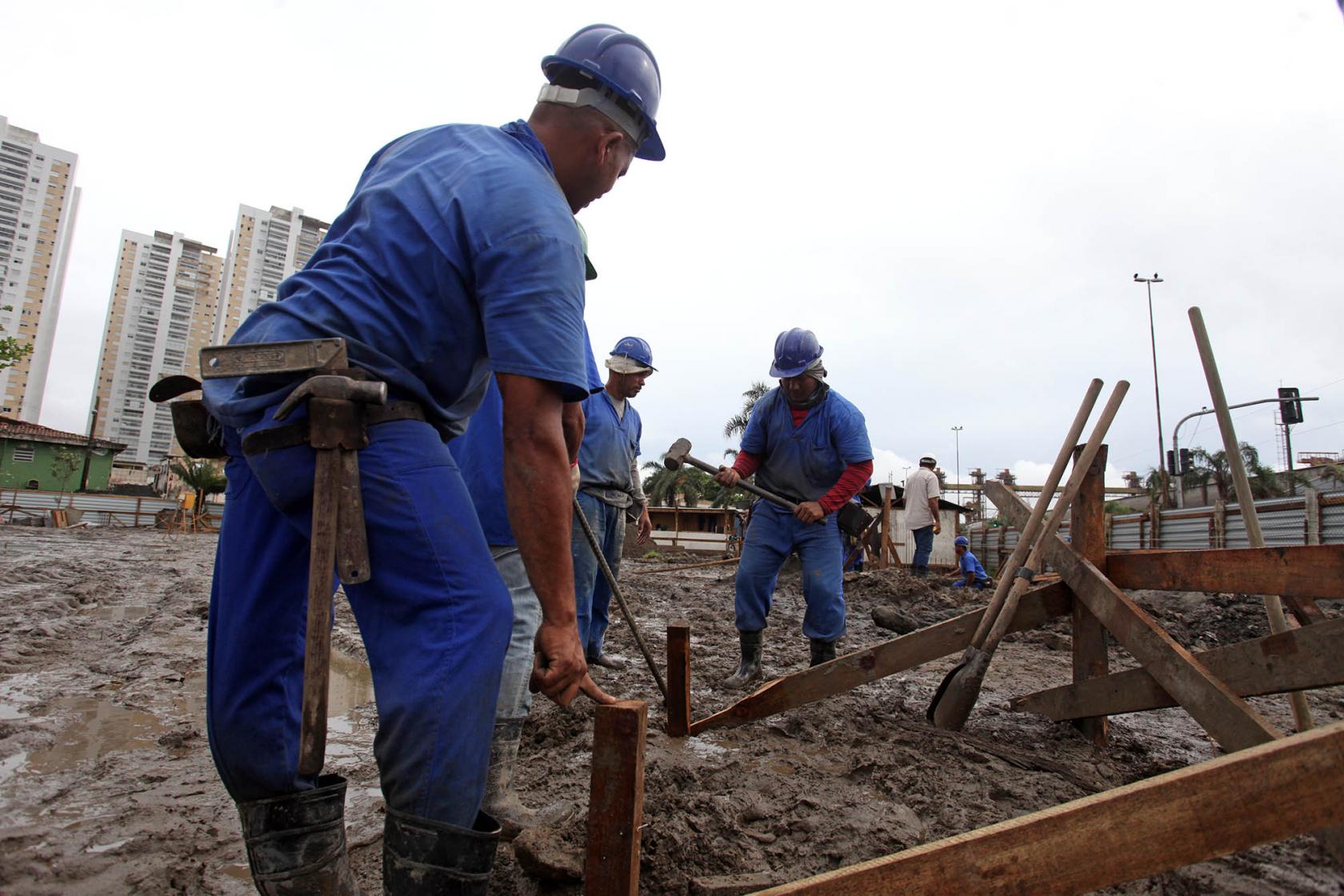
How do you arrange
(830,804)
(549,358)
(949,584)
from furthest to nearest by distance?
1. (949,584)
2. (830,804)
3. (549,358)

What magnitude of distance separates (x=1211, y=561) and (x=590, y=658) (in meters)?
3.27

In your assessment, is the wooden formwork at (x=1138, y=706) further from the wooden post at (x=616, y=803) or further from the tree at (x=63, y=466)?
the tree at (x=63, y=466)

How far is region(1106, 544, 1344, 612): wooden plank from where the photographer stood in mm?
2164

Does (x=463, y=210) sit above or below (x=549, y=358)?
above

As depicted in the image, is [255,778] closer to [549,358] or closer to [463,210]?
[549,358]

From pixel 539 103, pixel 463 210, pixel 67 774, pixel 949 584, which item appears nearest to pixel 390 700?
pixel 463 210

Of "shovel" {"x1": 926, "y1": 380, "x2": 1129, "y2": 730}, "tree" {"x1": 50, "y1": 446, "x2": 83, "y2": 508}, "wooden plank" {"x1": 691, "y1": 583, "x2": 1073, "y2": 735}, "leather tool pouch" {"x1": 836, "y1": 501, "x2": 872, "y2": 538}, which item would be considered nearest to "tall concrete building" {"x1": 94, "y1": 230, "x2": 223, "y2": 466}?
"tree" {"x1": 50, "y1": 446, "x2": 83, "y2": 508}

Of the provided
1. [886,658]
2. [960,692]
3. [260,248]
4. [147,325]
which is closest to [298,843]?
[886,658]

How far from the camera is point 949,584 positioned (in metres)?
13.1

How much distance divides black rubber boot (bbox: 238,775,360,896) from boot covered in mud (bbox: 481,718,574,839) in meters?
0.68

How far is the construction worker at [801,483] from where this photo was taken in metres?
4.27

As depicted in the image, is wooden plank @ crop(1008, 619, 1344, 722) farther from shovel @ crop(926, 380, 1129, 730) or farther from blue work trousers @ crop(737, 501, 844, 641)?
blue work trousers @ crop(737, 501, 844, 641)

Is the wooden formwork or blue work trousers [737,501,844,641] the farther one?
blue work trousers [737,501,844,641]

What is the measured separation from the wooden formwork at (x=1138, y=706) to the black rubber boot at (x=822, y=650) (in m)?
1.08
